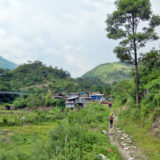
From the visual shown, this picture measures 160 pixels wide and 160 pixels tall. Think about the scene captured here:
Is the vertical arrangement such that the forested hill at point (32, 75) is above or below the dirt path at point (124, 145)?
above

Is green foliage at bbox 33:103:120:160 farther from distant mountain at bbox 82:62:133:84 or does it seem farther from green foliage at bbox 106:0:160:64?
distant mountain at bbox 82:62:133:84

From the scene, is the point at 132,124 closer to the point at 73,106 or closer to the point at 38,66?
the point at 73,106

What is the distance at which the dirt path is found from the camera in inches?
212

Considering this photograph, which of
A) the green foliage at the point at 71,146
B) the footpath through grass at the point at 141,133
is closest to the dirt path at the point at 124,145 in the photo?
the footpath through grass at the point at 141,133

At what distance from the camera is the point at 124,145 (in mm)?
6344

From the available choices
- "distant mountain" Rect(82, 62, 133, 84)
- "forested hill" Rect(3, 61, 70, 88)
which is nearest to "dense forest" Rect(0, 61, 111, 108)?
"forested hill" Rect(3, 61, 70, 88)

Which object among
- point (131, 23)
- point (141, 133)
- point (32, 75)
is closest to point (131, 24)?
point (131, 23)

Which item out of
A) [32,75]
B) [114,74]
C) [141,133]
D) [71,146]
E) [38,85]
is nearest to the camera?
[71,146]

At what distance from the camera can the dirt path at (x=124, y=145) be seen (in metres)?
5.37

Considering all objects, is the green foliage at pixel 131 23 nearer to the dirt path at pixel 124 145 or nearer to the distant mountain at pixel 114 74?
the dirt path at pixel 124 145

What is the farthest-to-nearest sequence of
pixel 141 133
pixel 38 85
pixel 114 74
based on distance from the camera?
pixel 114 74 → pixel 38 85 → pixel 141 133

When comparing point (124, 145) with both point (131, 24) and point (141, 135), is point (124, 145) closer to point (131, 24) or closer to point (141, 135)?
point (141, 135)

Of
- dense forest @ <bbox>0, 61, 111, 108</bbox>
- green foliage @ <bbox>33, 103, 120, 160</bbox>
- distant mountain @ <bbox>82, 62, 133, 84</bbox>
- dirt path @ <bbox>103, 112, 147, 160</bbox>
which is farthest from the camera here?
distant mountain @ <bbox>82, 62, 133, 84</bbox>

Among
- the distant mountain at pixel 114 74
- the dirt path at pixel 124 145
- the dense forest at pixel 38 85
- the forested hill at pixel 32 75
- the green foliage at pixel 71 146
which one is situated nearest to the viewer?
the green foliage at pixel 71 146
